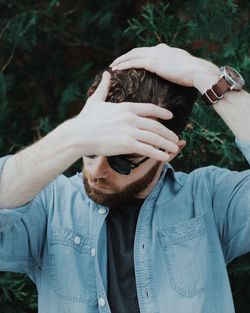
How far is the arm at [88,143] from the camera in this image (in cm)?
201

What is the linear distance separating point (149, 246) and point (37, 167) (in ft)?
1.66

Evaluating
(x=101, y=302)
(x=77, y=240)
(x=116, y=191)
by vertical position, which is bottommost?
(x=101, y=302)

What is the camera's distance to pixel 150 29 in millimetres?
3299

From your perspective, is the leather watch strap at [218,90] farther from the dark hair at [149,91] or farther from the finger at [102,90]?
the finger at [102,90]

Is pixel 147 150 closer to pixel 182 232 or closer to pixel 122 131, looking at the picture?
pixel 122 131

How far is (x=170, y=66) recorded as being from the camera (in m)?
2.27

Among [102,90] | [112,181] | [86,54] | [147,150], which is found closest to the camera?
[147,150]

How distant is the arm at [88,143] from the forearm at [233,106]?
22cm

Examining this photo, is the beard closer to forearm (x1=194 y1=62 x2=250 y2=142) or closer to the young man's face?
the young man's face

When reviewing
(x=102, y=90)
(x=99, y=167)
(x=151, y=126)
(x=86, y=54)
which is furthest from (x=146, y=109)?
(x=86, y=54)

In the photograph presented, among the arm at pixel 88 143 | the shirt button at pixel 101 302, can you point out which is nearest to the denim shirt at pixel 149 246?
the shirt button at pixel 101 302

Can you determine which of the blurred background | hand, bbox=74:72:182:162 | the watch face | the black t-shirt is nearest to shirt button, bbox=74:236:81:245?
the black t-shirt

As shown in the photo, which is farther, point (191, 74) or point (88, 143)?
point (191, 74)

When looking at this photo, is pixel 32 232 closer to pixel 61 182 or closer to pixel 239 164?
pixel 61 182
